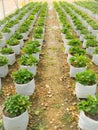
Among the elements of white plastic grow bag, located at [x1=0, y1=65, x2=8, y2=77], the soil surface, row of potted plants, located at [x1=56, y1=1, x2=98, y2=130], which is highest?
row of potted plants, located at [x1=56, y1=1, x2=98, y2=130]

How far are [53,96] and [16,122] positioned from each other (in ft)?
5.86

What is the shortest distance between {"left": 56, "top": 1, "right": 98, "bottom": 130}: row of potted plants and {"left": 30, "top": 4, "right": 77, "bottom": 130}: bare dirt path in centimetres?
37

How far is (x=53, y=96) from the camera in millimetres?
6074

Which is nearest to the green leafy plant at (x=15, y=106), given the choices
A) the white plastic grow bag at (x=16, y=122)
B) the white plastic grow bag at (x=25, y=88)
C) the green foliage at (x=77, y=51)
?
the white plastic grow bag at (x=16, y=122)

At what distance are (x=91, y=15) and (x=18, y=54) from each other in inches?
508

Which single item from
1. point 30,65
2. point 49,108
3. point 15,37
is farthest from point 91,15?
point 49,108

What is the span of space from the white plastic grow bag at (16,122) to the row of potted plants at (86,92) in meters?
1.28

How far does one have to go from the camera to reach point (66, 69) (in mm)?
7867

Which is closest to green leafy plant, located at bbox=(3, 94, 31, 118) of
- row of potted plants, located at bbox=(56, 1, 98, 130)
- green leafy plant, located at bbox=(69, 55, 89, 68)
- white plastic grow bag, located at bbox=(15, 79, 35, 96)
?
white plastic grow bag, located at bbox=(15, 79, 35, 96)

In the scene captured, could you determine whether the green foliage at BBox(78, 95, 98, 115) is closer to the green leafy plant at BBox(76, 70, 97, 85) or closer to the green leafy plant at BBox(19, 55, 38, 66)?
the green leafy plant at BBox(76, 70, 97, 85)

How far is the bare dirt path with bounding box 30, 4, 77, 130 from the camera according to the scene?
16.4 feet

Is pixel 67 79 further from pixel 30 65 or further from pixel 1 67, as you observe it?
pixel 1 67

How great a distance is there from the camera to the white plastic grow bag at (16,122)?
14.8 ft

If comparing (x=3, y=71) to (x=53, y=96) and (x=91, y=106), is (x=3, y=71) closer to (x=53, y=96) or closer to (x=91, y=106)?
(x=53, y=96)
